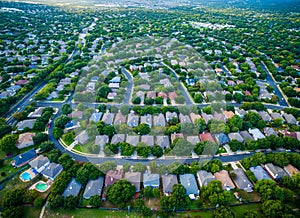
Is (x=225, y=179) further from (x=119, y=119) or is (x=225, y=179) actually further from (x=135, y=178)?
(x=119, y=119)

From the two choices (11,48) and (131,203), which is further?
(11,48)

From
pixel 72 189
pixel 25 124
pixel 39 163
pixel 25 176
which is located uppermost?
pixel 72 189

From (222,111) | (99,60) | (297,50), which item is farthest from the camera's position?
(297,50)

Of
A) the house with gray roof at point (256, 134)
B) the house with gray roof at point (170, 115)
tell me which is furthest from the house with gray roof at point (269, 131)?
the house with gray roof at point (170, 115)

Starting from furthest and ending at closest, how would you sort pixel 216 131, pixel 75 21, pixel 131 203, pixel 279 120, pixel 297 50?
pixel 75 21 < pixel 297 50 < pixel 279 120 < pixel 216 131 < pixel 131 203

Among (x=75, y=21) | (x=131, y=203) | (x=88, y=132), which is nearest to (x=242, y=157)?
(x=131, y=203)

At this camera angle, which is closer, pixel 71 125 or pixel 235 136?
pixel 235 136

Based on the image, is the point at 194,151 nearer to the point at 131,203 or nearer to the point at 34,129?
the point at 131,203

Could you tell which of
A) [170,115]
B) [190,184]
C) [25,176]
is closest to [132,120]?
[170,115]
